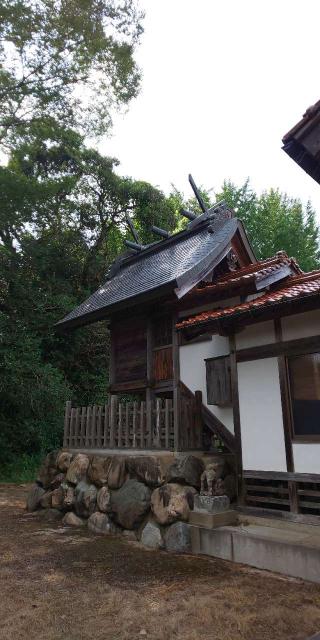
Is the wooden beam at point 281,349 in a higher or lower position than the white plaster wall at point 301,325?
lower

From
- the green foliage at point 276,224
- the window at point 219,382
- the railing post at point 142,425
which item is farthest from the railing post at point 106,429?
the green foliage at point 276,224

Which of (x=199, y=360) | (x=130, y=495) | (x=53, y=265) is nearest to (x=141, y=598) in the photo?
(x=130, y=495)

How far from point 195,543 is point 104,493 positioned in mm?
2449

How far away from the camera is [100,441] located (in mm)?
9641

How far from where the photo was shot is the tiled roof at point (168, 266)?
998cm

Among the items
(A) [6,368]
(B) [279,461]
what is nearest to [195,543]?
(B) [279,461]

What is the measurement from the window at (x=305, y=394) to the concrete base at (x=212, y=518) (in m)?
1.74

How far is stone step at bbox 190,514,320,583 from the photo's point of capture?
211 inches

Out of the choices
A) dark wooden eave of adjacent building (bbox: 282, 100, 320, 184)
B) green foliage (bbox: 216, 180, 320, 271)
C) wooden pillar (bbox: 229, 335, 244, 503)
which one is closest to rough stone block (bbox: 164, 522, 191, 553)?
wooden pillar (bbox: 229, 335, 244, 503)

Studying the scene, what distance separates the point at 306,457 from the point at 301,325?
202 cm

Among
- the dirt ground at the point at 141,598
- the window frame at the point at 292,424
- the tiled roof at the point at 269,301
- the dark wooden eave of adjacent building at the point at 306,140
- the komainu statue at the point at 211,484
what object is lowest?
the dirt ground at the point at 141,598

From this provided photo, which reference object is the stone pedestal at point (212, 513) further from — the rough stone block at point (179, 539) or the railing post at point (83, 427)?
the railing post at point (83, 427)

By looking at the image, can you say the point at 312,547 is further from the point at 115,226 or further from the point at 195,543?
Result: the point at 115,226

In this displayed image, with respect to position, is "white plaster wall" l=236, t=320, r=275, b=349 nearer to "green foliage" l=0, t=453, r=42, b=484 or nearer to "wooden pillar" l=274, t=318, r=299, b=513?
"wooden pillar" l=274, t=318, r=299, b=513
